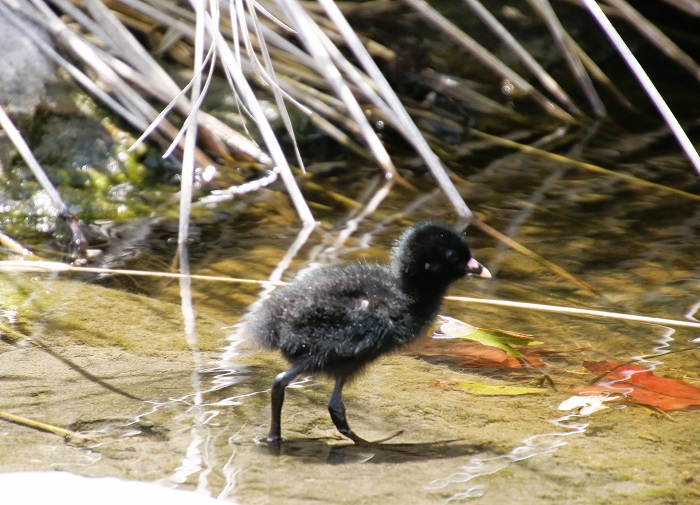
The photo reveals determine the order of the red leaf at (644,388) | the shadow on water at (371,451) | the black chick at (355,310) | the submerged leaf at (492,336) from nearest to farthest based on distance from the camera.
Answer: the shadow on water at (371,451)
the black chick at (355,310)
the red leaf at (644,388)
the submerged leaf at (492,336)

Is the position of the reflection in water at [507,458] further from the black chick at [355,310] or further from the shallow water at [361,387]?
the black chick at [355,310]

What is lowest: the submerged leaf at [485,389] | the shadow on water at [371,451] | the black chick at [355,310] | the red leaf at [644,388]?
the red leaf at [644,388]

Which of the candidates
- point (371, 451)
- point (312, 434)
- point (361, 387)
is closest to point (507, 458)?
point (371, 451)

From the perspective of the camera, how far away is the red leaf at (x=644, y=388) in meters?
3.33

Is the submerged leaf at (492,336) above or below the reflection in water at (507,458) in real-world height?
below

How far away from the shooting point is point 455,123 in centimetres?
766

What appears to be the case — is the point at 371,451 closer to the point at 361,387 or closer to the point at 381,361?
the point at 361,387

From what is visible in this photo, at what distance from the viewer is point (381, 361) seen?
12.6 feet

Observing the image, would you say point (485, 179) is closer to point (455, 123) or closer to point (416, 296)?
point (455, 123)

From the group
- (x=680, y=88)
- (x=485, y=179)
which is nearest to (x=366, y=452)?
(x=485, y=179)

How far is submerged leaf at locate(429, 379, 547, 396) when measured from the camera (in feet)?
11.3

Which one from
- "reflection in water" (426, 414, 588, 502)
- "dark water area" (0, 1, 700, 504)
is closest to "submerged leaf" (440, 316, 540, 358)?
"dark water area" (0, 1, 700, 504)

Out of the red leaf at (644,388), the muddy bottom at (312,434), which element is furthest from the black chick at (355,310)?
the red leaf at (644,388)

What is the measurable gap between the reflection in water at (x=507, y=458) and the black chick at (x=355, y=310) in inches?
16.8
